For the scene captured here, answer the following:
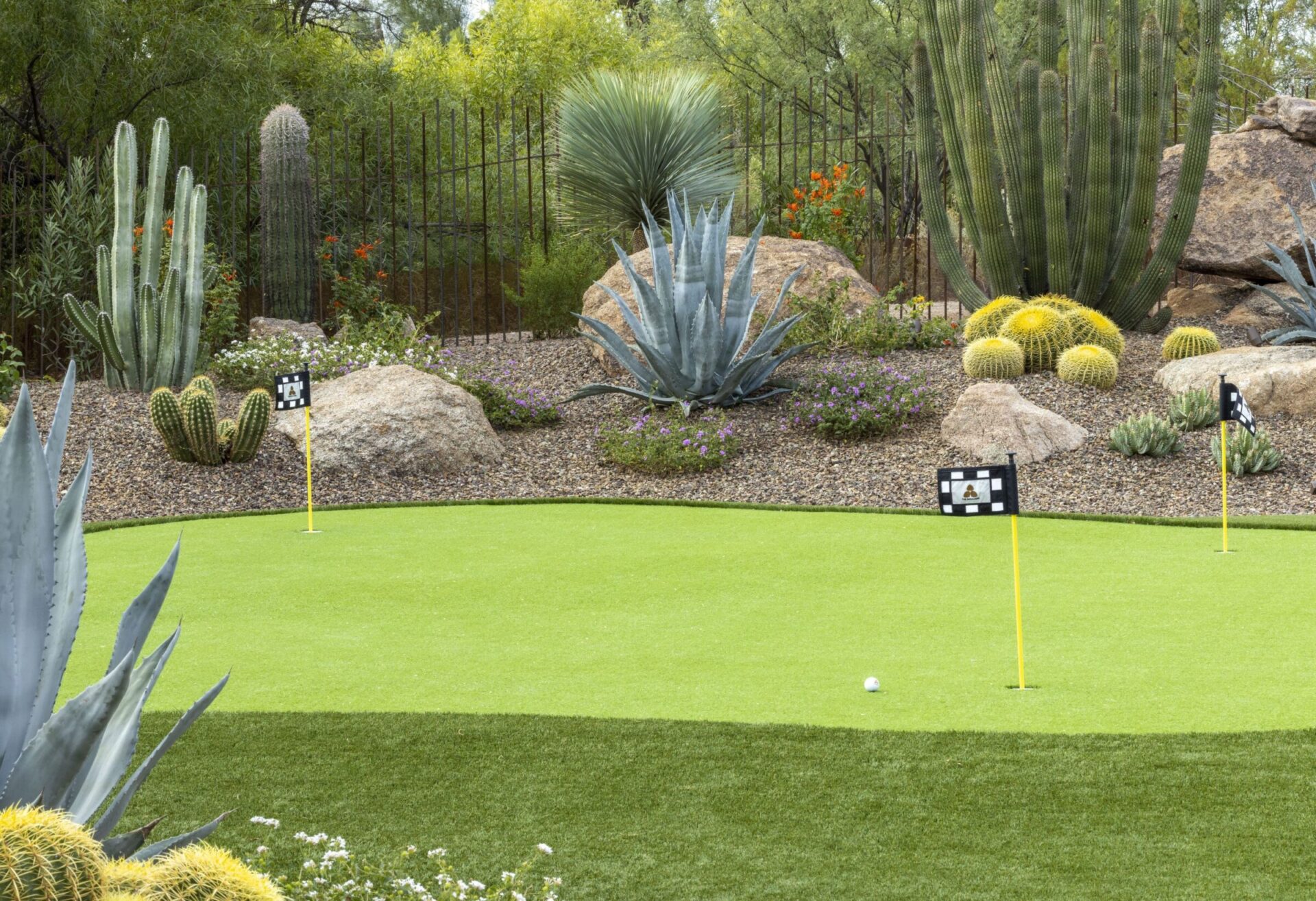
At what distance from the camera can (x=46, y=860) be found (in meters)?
1.69

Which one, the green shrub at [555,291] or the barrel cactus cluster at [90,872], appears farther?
the green shrub at [555,291]

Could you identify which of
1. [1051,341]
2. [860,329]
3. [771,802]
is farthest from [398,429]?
[771,802]

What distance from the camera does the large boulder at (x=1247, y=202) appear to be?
48.2 feet

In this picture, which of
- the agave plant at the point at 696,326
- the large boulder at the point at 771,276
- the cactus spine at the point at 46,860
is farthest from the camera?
the large boulder at the point at 771,276

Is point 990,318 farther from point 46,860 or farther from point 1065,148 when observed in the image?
point 46,860

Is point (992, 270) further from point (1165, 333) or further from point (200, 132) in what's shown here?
point (200, 132)

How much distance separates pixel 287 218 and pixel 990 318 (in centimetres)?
750

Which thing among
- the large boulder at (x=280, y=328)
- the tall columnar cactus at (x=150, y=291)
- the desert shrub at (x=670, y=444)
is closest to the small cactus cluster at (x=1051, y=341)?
the desert shrub at (x=670, y=444)

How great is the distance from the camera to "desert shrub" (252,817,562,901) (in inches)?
115

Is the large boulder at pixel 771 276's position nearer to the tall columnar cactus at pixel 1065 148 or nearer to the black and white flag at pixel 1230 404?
the tall columnar cactus at pixel 1065 148

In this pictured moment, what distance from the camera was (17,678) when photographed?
2.15 m

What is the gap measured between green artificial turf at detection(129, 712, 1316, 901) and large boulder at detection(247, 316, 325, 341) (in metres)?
10.6

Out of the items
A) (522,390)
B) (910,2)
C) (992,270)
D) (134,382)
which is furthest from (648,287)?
(910,2)

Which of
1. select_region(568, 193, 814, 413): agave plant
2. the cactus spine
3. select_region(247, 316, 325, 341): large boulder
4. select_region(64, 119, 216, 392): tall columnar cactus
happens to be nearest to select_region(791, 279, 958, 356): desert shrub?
select_region(568, 193, 814, 413): agave plant
